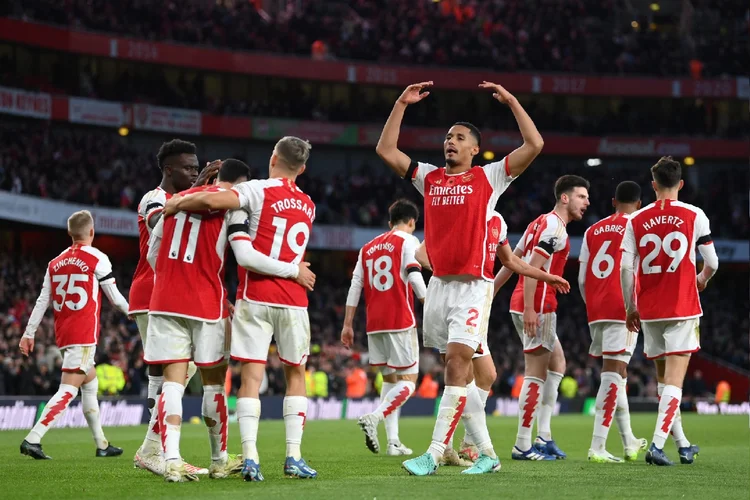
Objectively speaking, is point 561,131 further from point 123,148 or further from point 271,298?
point 271,298

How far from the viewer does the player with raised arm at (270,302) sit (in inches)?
306

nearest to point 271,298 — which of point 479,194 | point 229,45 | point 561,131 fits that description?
point 479,194

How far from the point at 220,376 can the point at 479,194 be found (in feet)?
7.58

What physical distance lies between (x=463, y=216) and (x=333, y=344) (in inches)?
1011

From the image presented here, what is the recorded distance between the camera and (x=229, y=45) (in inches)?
1662

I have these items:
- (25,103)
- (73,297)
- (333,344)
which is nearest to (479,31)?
(333,344)

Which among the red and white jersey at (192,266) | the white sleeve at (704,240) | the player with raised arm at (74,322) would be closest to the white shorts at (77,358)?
the player with raised arm at (74,322)

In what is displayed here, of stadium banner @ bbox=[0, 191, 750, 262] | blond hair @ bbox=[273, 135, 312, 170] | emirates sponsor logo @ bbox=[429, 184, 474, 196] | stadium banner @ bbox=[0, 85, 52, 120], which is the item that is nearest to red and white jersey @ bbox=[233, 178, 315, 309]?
blond hair @ bbox=[273, 135, 312, 170]

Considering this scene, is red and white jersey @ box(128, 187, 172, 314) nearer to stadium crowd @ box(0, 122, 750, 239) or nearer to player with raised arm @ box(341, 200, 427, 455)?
player with raised arm @ box(341, 200, 427, 455)

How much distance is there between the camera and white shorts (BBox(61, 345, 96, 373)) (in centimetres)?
1187

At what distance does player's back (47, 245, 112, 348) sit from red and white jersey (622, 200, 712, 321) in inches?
218

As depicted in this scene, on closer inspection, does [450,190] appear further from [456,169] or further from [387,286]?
[387,286]

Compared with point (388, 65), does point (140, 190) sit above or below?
below

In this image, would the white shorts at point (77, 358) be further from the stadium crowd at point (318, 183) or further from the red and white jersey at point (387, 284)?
the stadium crowd at point (318, 183)
